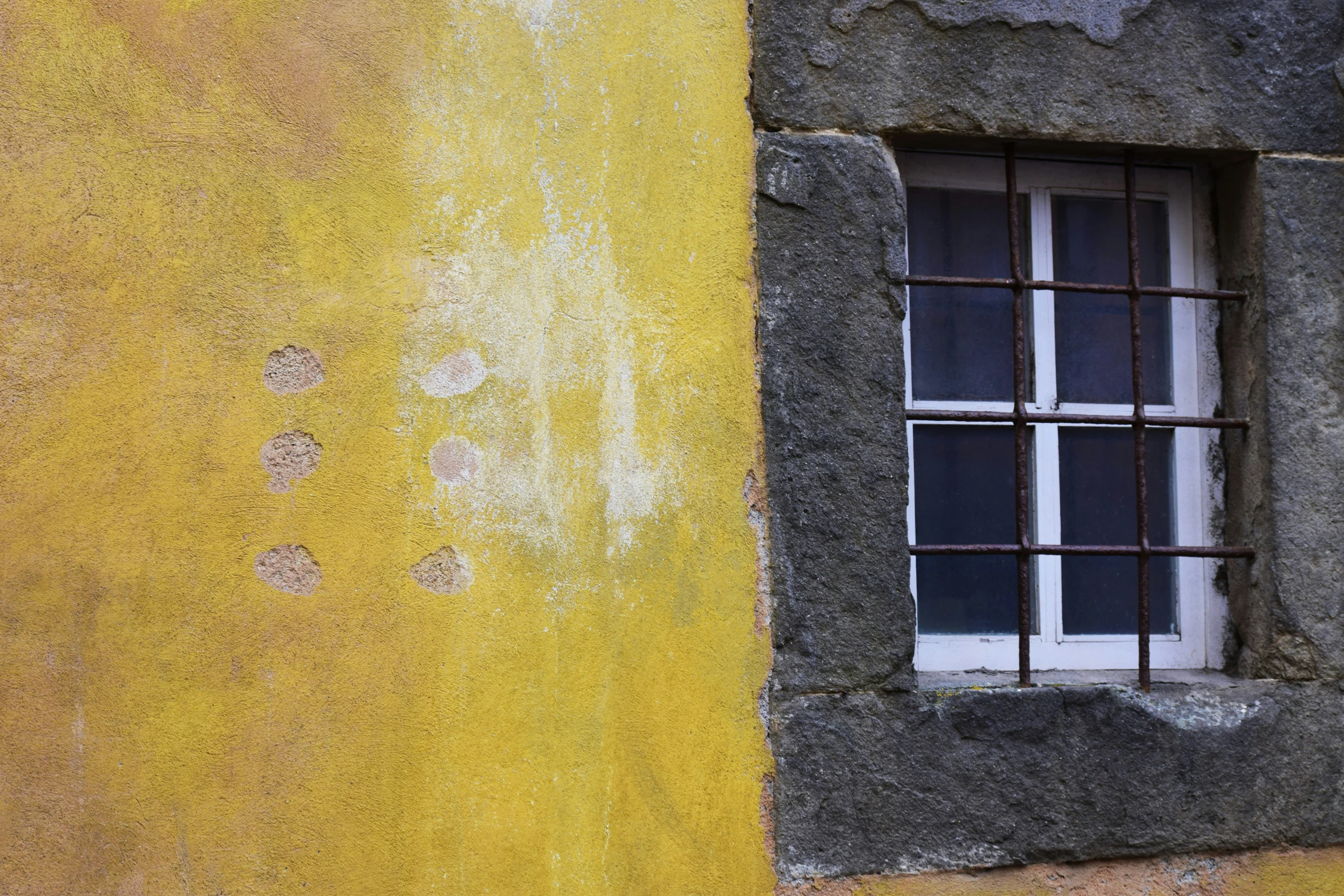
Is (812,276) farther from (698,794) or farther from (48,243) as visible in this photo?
(48,243)

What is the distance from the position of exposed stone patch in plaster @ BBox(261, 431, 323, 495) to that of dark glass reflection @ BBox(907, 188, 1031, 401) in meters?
1.29

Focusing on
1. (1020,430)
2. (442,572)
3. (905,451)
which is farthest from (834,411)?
(442,572)

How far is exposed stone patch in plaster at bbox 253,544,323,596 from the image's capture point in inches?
77.6

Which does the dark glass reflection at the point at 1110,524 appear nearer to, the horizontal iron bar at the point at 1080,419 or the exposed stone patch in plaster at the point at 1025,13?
the horizontal iron bar at the point at 1080,419

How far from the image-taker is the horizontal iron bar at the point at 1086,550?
7.21ft

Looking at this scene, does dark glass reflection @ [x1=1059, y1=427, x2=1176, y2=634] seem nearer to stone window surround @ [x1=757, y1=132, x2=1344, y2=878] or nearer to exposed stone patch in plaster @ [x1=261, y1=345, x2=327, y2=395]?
stone window surround @ [x1=757, y1=132, x2=1344, y2=878]

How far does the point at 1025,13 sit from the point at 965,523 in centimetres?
110

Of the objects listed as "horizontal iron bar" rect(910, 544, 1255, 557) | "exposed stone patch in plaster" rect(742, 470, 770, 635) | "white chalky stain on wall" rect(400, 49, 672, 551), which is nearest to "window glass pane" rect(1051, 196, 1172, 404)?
"horizontal iron bar" rect(910, 544, 1255, 557)

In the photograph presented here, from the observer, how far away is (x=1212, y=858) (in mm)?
2201

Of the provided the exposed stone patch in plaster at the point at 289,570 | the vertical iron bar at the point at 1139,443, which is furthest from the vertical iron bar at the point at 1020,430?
the exposed stone patch in plaster at the point at 289,570

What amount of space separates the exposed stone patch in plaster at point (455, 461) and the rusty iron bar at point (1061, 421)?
89 centimetres

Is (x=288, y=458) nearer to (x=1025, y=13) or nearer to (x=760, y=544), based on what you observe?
(x=760, y=544)

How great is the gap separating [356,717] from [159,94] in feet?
4.03

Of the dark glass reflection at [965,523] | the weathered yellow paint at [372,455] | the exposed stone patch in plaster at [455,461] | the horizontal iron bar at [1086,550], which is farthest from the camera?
the dark glass reflection at [965,523]
